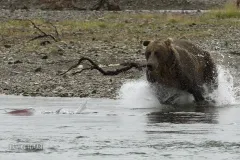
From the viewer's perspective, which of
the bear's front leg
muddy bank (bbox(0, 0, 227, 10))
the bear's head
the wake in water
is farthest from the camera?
muddy bank (bbox(0, 0, 227, 10))

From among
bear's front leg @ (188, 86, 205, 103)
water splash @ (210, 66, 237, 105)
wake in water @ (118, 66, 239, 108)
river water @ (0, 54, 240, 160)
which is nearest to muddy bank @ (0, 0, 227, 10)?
water splash @ (210, 66, 237, 105)

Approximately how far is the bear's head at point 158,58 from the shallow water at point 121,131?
0.57 meters

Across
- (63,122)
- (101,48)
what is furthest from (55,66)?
(63,122)

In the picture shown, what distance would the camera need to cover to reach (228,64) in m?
23.5

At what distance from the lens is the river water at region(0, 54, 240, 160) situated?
12375 millimetres

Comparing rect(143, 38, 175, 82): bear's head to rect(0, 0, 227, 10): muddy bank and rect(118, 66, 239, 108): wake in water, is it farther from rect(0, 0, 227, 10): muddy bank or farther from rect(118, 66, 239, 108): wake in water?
rect(0, 0, 227, 10): muddy bank

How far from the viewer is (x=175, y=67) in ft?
58.2

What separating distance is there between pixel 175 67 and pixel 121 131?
12.1ft

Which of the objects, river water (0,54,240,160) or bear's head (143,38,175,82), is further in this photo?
bear's head (143,38,175,82)

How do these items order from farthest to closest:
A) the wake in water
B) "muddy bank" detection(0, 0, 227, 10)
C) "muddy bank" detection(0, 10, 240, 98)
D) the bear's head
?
"muddy bank" detection(0, 0, 227, 10) < "muddy bank" detection(0, 10, 240, 98) < the wake in water < the bear's head

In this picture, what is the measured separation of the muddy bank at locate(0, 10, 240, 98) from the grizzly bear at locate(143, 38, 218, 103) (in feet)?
6.52

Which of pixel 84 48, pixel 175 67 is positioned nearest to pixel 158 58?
pixel 175 67

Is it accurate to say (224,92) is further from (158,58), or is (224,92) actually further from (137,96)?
(158,58)

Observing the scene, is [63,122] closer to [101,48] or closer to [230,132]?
[230,132]
